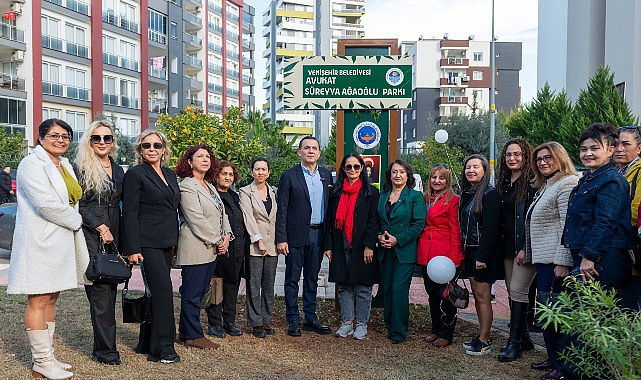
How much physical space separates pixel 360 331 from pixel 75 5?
127ft

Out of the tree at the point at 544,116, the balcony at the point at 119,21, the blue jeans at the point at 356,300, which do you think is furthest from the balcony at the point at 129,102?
the blue jeans at the point at 356,300

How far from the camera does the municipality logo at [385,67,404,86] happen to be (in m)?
7.92

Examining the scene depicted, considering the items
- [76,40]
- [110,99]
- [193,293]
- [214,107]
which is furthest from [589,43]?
[214,107]

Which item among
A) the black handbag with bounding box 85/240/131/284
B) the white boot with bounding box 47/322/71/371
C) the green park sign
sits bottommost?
the white boot with bounding box 47/322/71/371

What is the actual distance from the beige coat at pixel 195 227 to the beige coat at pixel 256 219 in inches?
25.2

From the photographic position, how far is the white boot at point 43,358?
16.6 ft

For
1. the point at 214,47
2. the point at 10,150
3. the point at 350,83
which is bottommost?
the point at 10,150

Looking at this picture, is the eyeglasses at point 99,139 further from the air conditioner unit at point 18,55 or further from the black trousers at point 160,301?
the air conditioner unit at point 18,55

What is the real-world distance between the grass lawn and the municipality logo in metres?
3.09

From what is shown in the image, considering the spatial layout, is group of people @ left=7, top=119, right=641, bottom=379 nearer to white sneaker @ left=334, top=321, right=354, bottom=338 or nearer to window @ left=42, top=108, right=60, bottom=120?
white sneaker @ left=334, top=321, right=354, bottom=338

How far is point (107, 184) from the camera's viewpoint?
5.38m

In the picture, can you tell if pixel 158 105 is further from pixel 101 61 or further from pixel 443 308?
pixel 443 308

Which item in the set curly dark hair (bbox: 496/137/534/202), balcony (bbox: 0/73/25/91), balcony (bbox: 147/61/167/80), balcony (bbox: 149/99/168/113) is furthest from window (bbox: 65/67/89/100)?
curly dark hair (bbox: 496/137/534/202)

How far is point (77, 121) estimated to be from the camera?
40.4 meters
